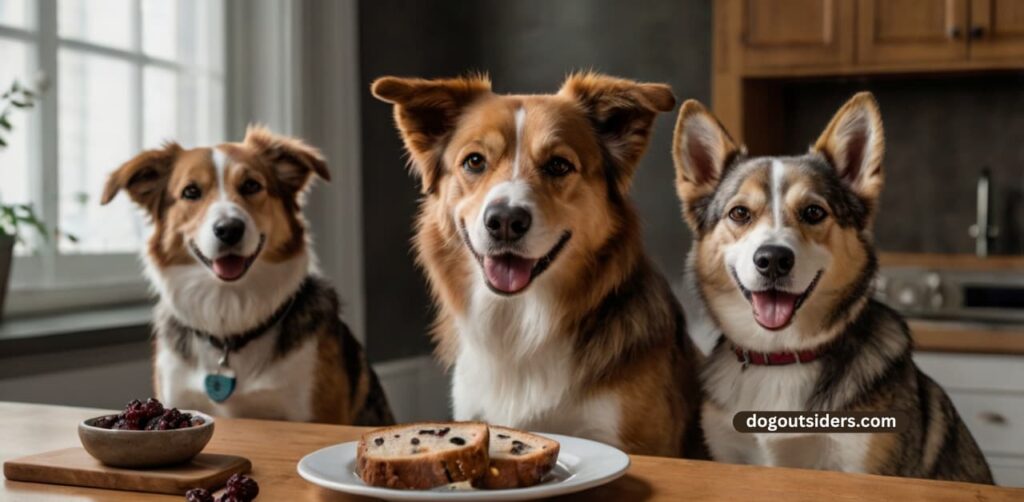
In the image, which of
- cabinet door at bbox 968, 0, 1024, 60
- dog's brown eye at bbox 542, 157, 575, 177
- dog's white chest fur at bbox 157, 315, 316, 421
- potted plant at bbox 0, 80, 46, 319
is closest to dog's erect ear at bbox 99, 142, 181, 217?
dog's white chest fur at bbox 157, 315, 316, 421

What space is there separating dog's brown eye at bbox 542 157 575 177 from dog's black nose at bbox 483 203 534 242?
0.41 feet

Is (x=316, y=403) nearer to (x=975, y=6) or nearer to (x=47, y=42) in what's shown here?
(x=47, y=42)

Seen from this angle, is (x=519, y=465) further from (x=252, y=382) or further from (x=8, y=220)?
(x=8, y=220)

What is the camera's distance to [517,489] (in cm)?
101

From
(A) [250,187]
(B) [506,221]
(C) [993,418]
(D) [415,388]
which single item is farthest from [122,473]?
(D) [415,388]

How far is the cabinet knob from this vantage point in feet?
9.84

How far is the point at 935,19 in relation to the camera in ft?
10.8

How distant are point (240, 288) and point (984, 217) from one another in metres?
2.71

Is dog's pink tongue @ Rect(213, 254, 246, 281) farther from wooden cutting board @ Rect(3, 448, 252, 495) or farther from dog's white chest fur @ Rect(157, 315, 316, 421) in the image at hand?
wooden cutting board @ Rect(3, 448, 252, 495)

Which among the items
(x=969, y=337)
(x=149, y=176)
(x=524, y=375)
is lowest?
(x=969, y=337)

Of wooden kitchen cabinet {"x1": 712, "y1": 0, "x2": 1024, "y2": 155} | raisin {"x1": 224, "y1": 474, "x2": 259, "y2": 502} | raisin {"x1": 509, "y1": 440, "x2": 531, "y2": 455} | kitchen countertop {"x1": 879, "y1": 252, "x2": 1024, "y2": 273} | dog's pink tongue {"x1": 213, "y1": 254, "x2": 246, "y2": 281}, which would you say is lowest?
raisin {"x1": 224, "y1": 474, "x2": 259, "y2": 502}

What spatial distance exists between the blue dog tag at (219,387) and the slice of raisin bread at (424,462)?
2.65 feet

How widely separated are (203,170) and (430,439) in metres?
0.99

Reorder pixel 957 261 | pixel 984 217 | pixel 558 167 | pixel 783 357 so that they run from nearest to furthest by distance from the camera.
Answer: pixel 783 357
pixel 558 167
pixel 957 261
pixel 984 217
